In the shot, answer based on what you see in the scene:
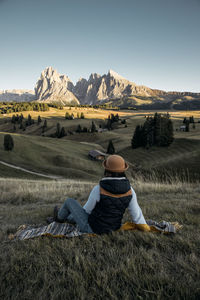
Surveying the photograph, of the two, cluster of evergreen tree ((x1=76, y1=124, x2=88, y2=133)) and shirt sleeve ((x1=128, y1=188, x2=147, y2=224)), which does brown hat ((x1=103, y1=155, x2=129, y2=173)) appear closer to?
shirt sleeve ((x1=128, y1=188, x2=147, y2=224))

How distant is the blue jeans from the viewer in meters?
3.99

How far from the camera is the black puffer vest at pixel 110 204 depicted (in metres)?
3.81

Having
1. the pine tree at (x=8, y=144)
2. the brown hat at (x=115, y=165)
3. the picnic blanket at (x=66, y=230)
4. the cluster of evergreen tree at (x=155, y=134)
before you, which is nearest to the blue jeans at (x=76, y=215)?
the picnic blanket at (x=66, y=230)

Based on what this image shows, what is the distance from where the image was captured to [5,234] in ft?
14.0

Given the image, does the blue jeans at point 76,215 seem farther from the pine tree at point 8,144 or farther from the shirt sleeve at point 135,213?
the pine tree at point 8,144

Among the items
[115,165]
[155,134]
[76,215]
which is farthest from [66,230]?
[155,134]

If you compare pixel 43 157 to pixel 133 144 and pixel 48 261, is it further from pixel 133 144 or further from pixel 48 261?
pixel 48 261

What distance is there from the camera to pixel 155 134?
77.2m

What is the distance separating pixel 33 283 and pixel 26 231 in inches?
74.3

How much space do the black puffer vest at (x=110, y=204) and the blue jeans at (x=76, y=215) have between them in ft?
0.55

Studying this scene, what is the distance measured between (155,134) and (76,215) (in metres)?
78.0

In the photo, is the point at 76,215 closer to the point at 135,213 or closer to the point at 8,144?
the point at 135,213

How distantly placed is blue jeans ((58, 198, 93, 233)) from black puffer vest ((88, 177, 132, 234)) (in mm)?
167

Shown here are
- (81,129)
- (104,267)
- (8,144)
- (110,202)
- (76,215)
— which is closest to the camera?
(104,267)
